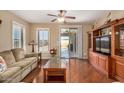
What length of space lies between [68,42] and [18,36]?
3024mm

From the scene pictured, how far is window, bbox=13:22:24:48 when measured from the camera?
6606 millimetres

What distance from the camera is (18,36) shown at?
7195mm

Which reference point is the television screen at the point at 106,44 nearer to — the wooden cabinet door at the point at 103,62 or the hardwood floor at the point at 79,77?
the wooden cabinet door at the point at 103,62

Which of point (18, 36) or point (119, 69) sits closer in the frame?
point (119, 69)

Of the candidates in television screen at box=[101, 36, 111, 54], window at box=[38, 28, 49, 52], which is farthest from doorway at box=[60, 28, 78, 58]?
television screen at box=[101, 36, 111, 54]

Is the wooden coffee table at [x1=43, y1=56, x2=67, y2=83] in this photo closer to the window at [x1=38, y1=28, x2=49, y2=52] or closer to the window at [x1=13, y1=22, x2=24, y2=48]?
the window at [x1=13, y1=22, x2=24, y2=48]

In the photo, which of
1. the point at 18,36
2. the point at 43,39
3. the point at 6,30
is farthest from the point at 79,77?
the point at 43,39

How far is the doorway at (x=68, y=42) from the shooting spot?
915 cm

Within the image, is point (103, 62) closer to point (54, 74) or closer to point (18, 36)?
point (54, 74)

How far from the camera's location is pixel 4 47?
5.30m

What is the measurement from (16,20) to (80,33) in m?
3.86
